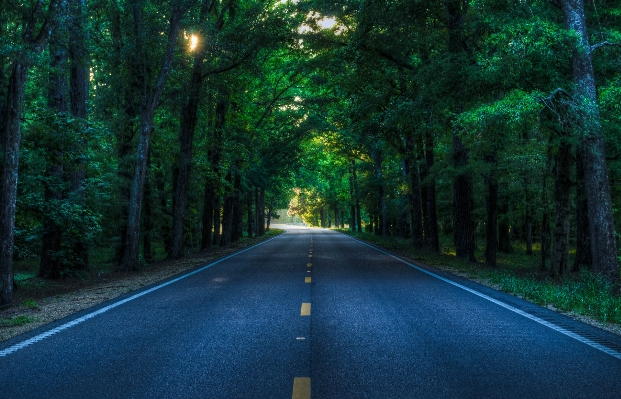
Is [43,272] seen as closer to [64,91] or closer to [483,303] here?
[64,91]

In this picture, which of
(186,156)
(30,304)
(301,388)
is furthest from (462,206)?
(301,388)

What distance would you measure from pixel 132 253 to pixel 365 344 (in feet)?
42.5

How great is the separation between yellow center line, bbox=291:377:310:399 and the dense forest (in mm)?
7674

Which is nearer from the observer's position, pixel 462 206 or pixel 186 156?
pixel 462 206

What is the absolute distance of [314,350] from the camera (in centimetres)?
562

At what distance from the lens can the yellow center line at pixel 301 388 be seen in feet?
13.5

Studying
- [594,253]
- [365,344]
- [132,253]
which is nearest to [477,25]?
[594,253]

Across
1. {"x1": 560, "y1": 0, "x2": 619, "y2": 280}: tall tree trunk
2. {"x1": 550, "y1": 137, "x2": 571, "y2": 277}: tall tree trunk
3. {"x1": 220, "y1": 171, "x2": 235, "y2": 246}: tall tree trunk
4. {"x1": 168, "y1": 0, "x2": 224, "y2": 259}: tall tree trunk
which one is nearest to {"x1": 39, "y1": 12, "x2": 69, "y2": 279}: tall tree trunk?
{"x1": 168, "y1": 0, "x2": 224, "y2": 259}: tall tree trunk

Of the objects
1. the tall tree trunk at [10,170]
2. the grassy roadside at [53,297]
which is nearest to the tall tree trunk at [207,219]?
the grassy roadside at [53,297]

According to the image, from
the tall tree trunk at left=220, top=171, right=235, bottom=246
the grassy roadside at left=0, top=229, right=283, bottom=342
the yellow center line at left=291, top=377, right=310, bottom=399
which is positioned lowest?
the grassy roadside at left=0, top=229, right=283, bottom=342

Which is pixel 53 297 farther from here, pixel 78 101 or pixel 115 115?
pixel 115 115

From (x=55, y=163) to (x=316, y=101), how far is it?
22.0m

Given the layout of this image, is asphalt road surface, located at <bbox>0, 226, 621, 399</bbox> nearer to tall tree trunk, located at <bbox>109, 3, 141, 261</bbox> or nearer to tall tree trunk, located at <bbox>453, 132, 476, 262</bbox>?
tall tree trunk, located at <bbox>453, 132, 476, 262</bbox>

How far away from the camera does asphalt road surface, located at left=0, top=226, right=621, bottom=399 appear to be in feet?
14.3
